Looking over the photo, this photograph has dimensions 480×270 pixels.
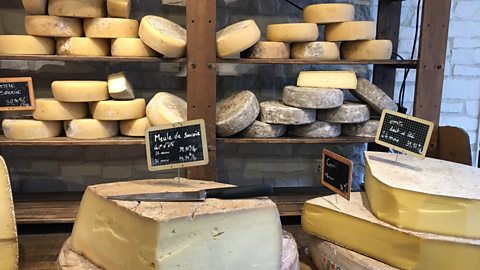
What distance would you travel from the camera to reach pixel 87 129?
166 cm

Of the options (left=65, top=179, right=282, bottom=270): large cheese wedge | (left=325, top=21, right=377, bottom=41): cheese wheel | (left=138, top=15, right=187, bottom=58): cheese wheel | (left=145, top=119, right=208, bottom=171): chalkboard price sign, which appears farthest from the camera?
(left=325, top=21, right=377, bottom=41): cheese wheel

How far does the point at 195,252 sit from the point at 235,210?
0.13 m

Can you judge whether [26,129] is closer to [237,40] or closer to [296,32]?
[237,40]

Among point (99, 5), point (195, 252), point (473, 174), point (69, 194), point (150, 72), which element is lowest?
point (69, 194)

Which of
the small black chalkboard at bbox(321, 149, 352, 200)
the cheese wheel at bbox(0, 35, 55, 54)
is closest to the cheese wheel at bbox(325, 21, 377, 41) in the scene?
the small black chalkboard at bbox(321, 149, 352, 200)

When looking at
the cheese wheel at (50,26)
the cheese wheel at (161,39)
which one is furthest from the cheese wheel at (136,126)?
the cheese wheel at (50,26)

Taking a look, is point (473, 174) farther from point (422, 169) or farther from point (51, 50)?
point (51, 50)

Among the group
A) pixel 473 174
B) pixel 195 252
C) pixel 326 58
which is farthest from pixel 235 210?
pixel 326 58

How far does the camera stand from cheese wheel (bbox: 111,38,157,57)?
162 cm

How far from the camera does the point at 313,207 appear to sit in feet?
4.29

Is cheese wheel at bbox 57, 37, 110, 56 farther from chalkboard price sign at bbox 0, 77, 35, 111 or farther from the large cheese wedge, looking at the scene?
the large cheese wedge

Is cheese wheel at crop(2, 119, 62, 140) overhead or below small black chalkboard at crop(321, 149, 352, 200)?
overhead

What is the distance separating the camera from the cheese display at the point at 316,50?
1.70m

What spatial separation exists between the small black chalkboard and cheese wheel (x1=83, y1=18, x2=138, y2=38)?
2.86 feet
